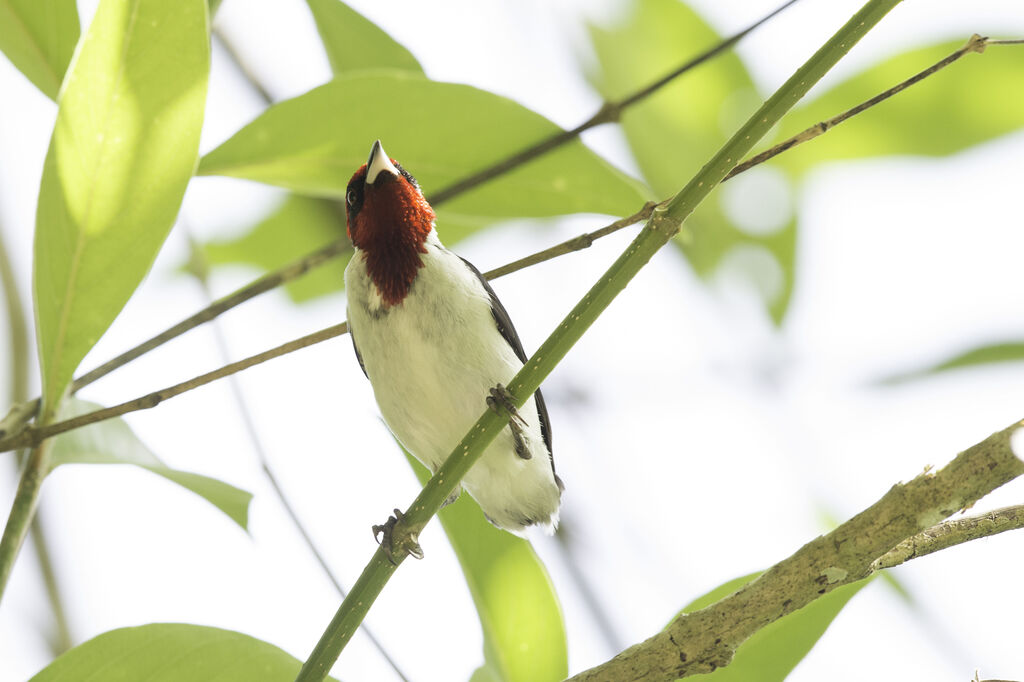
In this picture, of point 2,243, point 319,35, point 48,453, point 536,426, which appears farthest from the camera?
point 2,243

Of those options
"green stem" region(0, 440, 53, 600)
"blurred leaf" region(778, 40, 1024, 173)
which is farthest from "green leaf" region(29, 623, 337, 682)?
"blurred leaf" region(778, 40, 1024, 173)

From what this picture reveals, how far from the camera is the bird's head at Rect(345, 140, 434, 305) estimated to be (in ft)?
6.71

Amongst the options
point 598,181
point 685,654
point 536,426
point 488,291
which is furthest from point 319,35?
point 685,654

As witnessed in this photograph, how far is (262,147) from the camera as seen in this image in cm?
141

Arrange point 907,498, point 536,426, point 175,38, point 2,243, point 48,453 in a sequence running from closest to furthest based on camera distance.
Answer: point 907,498 → point 175,38 → point 48,453 → point 536,426 → point 2,243

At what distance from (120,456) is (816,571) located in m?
0.90

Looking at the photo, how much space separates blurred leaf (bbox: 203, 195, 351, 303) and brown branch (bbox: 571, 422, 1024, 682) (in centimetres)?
130

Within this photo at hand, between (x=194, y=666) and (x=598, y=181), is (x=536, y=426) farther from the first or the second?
(x=194, y=666)

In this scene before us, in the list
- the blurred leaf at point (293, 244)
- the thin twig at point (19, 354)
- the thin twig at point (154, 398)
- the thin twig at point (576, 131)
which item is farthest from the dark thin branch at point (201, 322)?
the thin twig at point (19, 354)

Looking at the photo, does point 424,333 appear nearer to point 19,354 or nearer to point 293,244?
point 293,244

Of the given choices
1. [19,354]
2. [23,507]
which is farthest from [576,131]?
[19,354]

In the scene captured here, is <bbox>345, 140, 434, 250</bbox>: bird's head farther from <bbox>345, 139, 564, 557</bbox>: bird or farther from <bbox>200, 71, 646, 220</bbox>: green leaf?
<bbox>200, 71, 646, 220</bbox>: green leaf

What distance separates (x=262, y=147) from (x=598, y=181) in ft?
1.60

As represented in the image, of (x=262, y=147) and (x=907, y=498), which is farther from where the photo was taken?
(x=262, y=147)
